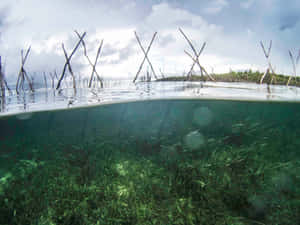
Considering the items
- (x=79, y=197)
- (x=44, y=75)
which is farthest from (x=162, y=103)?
(x=44, y=75)

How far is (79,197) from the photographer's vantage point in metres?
5.68

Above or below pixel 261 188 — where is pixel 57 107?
above

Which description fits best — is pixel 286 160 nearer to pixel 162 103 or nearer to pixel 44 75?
pixel 162 103

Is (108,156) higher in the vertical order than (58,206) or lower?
higher

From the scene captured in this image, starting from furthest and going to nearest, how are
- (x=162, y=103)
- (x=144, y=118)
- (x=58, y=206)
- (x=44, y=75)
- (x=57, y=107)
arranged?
(x=44, y=75) → (x=144, y=118) → (x=162, y=103) → (x=57, y=107) → (x=58, y=206)

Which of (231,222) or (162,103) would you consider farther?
(162,103)

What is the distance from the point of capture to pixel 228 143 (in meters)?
9.43

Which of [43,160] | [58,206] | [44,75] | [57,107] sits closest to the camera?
[58,206]

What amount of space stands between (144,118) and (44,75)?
19.4m

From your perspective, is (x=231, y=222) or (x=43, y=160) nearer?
(x=231, y=222)

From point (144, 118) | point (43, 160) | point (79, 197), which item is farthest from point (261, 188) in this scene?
point (144, 118)

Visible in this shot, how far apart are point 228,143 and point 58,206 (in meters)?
7.75

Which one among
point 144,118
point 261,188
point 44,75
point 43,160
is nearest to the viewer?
point 261,188

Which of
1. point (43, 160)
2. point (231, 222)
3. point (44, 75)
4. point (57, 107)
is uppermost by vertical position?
point (44, 75)
